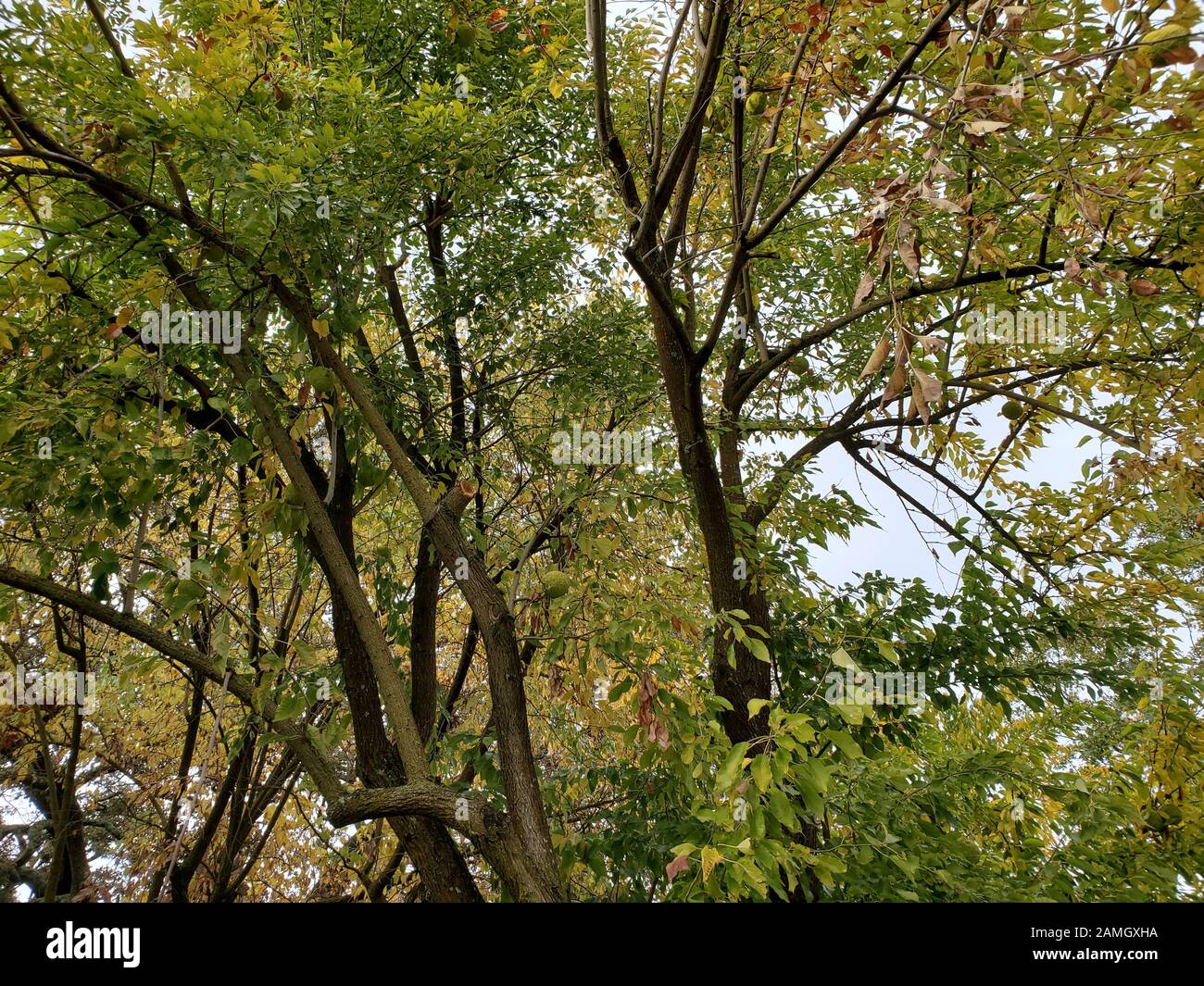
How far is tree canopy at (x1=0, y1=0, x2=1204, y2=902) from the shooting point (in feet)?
8.69

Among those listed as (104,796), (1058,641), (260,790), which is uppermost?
(1058,641)

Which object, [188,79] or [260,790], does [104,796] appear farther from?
[188,79]

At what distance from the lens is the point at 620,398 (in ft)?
15.3

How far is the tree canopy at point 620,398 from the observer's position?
8.69ft
